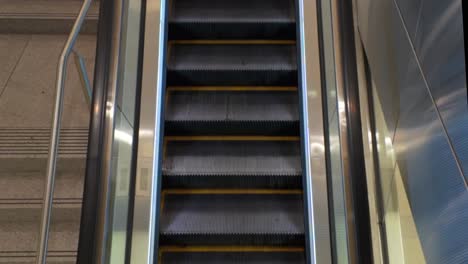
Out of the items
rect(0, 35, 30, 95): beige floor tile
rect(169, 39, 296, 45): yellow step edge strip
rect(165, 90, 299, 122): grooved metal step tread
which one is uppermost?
rect(0, 35, 30, 95): beige floor tile

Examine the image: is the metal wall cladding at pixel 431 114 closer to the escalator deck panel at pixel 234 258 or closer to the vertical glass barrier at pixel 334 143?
the vertical glass barrier at pixel 334 143

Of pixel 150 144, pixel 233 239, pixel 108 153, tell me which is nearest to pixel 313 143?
pixel 233 239

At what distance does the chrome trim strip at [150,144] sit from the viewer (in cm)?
362

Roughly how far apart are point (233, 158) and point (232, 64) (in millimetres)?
773

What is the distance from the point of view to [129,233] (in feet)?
10.5

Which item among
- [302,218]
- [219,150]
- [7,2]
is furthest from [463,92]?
[7,2]

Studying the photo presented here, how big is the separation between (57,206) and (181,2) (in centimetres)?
192

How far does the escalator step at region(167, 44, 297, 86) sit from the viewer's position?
447cm

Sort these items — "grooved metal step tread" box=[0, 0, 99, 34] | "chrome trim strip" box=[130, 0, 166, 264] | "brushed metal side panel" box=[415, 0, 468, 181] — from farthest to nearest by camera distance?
"grooved metal step tread" box=[0, 0, 99, 34]
"chrome trim strip" box=[130, 0, 166, 264]
"brushed metal side panel" box=[415, 0, 468, 181]

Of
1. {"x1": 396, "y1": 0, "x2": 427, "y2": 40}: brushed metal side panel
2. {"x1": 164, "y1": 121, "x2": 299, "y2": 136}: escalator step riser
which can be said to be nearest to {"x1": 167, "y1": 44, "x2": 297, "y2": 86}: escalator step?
{"x1": 164, "y1": 121, "x2": 299, "y2": 136}: escalator step riser

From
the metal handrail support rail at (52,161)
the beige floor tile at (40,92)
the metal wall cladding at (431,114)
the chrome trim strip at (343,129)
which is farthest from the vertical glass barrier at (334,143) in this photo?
the beige floor tile at (40,92)

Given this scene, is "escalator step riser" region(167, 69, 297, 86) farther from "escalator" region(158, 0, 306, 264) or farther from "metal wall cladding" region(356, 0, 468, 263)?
"metal wall cladding" region(356, 0, 468, 263)

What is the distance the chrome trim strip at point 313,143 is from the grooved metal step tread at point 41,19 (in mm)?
2709

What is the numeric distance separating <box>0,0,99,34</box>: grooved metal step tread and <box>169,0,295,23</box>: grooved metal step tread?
1723 mm
